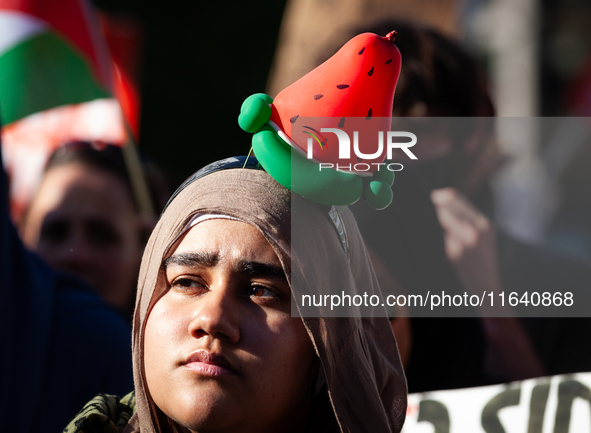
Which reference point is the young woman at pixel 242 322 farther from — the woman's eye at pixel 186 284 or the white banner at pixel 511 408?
the white banner at pixel 511 408

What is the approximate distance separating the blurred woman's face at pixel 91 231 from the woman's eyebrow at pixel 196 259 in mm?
1690

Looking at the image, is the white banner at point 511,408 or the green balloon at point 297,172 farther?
the white banner at point 511,408

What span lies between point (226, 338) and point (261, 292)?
137 millimetres

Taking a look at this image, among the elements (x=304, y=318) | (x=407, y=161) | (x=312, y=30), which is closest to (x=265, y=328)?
(x=304, y=318)

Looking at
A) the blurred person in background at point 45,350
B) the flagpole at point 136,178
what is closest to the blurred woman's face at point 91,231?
the flagpole at point 136,178

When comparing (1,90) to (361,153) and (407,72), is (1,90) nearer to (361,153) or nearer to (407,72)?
(407,72)

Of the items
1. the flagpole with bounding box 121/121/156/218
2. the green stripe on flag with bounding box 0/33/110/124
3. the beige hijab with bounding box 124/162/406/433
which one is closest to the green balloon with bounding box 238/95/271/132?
the beige hijab with bounding box 124/162/406/433

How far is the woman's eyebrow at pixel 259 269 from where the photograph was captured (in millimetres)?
1618

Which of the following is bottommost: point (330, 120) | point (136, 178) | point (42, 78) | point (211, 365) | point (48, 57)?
point (211, 365)

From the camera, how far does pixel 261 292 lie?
1641 mm

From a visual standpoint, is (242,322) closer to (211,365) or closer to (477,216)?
(211,365)

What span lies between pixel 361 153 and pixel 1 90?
9.35ft

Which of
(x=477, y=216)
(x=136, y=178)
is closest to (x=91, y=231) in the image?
(x=136, y=178)

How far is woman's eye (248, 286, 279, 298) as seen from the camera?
1637 millimetres
